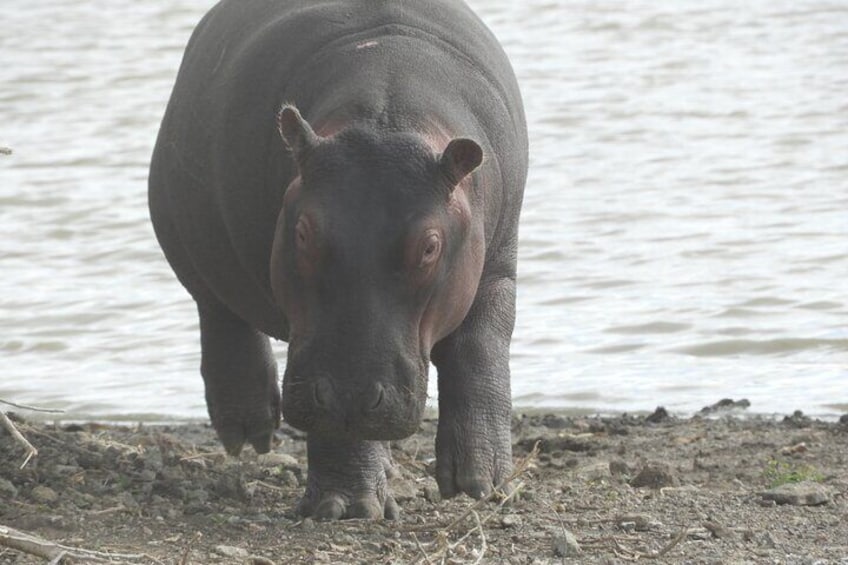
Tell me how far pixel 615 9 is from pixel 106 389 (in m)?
14.8

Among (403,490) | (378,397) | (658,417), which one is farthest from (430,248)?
(658,417)

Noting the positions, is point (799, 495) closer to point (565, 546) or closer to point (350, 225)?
point (565, 546)

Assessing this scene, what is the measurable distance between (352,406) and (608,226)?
24.1ft

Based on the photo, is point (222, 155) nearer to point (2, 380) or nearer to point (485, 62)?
point (485, 62)

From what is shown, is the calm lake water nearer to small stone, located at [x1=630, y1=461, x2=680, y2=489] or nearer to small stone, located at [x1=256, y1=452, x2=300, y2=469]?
small stone, located at [x1=256, y1=452, x2=300, y2=469]

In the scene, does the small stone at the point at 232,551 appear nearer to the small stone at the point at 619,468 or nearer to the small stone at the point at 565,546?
the small stone at the point at 565,546

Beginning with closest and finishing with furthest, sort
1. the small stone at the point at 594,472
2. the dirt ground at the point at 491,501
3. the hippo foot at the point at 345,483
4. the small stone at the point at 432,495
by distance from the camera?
the dirt ground at the point at 491,501, the hippo foot at the point at 345,483, the small stone at the point at 432,495, the small stone at the point at 594,472

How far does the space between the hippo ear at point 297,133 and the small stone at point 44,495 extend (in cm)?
156

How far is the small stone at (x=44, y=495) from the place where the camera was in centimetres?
591

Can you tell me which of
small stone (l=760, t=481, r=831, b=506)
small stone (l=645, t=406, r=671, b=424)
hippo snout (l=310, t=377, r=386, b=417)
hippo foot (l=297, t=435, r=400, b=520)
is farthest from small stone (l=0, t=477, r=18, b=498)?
small stone (l=645, t=406, r=671, b=424)

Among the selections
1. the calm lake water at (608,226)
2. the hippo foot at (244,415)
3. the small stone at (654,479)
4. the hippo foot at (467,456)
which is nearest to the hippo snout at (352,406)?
the hippo foot at (467,456)

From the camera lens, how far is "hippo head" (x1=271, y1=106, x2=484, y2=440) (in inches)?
192

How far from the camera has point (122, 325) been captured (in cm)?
1039

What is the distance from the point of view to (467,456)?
589cm
